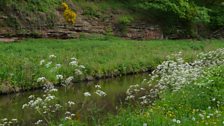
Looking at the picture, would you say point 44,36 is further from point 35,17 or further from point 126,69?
point 126,69

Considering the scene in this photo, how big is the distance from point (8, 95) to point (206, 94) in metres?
9.84

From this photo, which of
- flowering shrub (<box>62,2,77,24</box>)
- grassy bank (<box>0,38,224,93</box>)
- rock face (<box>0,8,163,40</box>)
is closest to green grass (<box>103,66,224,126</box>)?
grassy bank (<box>0,38,224,93</box>)

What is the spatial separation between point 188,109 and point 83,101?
5947mm

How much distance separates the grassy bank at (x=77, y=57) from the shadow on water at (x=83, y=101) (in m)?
0.74

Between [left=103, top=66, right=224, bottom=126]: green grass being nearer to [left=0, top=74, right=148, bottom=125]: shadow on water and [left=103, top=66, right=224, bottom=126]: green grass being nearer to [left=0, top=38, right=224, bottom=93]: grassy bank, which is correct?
[left=0, top=74, right=148, bottom=125]: shadow on water

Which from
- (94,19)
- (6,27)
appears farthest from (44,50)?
(94,19)

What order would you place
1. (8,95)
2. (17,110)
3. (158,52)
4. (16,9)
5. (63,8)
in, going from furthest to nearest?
(63,8), (16,9), (158,52), (8,95), (17,110)

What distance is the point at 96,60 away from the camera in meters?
25.6

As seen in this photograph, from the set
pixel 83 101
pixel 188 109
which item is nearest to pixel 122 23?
pixel 83 101

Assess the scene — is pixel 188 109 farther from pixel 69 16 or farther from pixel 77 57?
pixel 69 16

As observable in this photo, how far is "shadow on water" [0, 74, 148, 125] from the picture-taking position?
1411 centimetres

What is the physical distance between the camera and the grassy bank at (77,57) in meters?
20.3

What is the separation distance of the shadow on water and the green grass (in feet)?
4.16

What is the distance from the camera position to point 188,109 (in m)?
11.1
